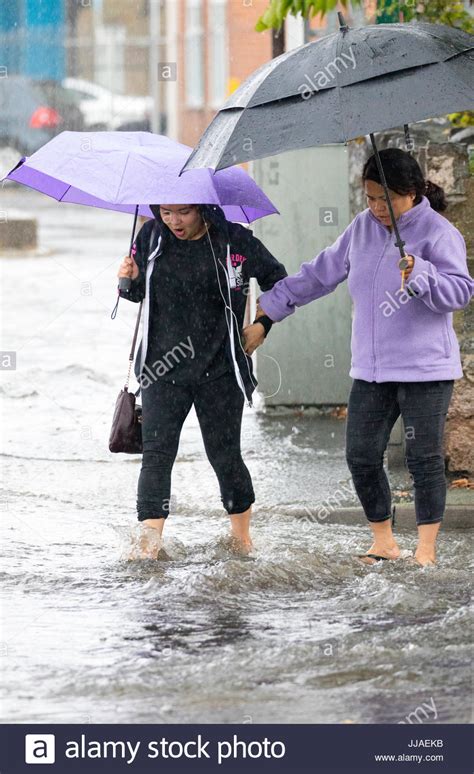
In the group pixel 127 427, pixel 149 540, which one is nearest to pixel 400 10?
pixel 127 427

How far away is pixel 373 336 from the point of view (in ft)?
19.6

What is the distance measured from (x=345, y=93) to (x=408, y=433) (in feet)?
4.64

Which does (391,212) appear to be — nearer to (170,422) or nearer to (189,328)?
(189,328)

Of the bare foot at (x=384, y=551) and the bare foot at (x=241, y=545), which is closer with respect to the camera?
the bare foot at (x=384, y=551)

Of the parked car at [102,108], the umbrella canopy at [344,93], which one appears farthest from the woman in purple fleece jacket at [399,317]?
the parked car at [102,108]

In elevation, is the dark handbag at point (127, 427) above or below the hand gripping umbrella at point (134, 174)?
below

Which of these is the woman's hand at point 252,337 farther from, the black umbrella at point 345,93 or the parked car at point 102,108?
the parked car at point 102,108

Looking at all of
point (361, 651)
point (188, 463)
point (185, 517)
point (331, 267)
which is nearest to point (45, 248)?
point (188, 463)

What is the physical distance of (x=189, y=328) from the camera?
607 cm

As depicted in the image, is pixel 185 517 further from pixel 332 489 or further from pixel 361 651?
pixel 361 651

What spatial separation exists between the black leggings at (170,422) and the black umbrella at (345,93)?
96 cm

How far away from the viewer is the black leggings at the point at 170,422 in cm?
614

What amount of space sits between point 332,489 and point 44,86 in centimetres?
2639
